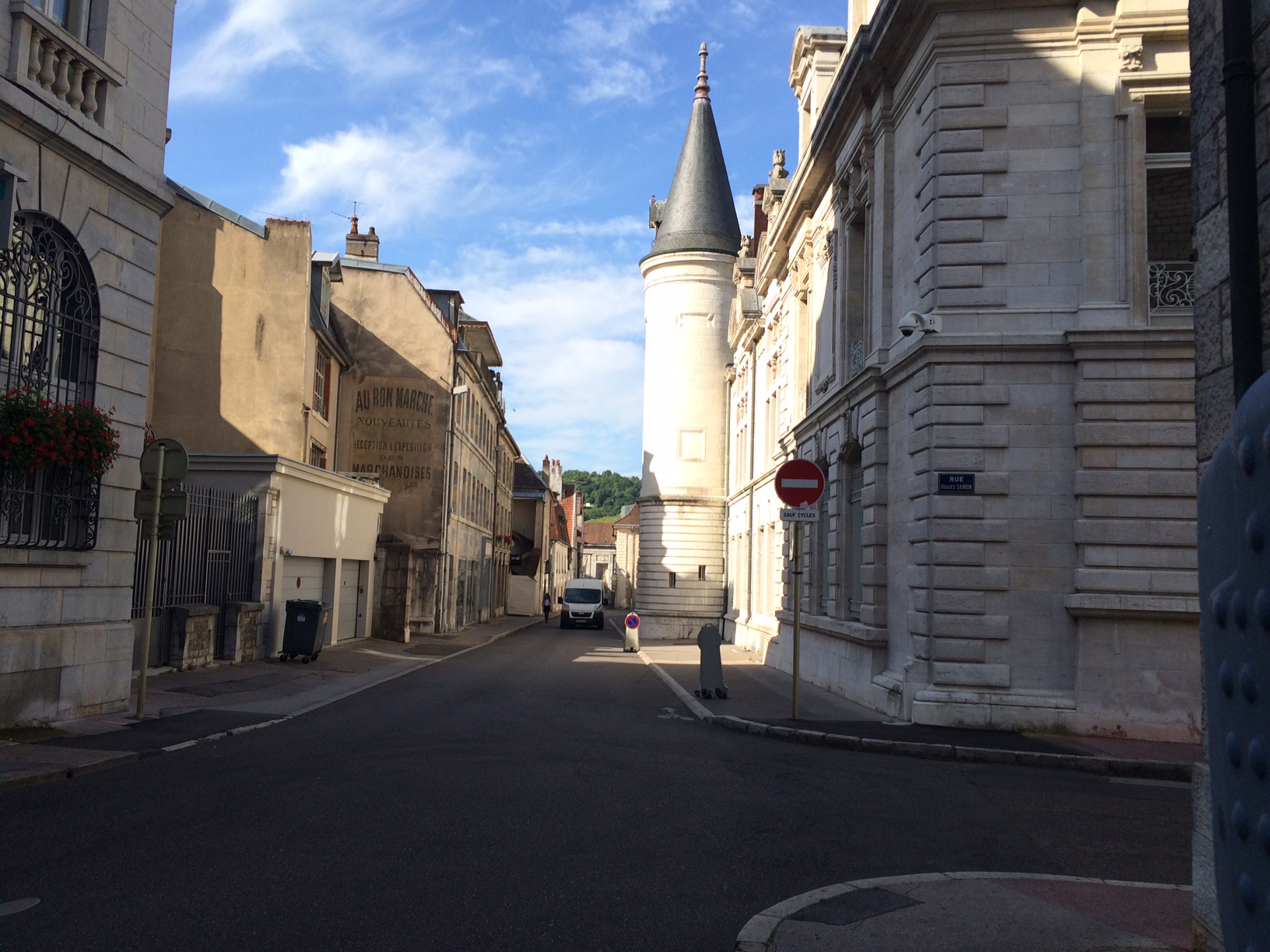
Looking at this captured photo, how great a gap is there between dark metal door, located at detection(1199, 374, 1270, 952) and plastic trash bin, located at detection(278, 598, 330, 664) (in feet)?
69.7

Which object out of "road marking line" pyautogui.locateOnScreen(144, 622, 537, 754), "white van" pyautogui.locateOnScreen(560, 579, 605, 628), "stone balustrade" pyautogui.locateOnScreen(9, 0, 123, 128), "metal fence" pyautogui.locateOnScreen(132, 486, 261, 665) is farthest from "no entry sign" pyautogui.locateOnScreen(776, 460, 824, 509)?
"white van" pyautogui.locateOnScreen(560, 579, 605, 628)

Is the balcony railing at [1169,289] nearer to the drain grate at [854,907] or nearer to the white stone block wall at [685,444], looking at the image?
the drain grate at [854,907]

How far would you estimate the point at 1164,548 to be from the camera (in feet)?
43.8

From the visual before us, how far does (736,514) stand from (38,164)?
2967cm

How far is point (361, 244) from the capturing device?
39781 mm

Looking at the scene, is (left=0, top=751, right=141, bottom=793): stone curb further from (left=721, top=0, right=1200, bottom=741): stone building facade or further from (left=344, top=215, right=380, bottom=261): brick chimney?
(left=344, top=215, right=380, bottom=261): brick chimney

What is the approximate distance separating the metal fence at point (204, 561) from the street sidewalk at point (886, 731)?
8.60 metres

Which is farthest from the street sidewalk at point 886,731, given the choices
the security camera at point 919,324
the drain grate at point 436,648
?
the drain grate at point 436,648

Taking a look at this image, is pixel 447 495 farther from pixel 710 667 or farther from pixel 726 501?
pixel 710 667

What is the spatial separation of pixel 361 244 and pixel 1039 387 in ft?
101

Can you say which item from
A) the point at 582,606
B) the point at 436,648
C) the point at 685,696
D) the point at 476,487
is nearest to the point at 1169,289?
the point at 685,696

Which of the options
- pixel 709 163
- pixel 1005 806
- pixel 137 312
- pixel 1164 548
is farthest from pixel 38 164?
pixel 709 163

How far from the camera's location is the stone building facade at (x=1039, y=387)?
13.4 meters

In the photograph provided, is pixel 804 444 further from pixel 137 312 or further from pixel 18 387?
pixel 18 387
